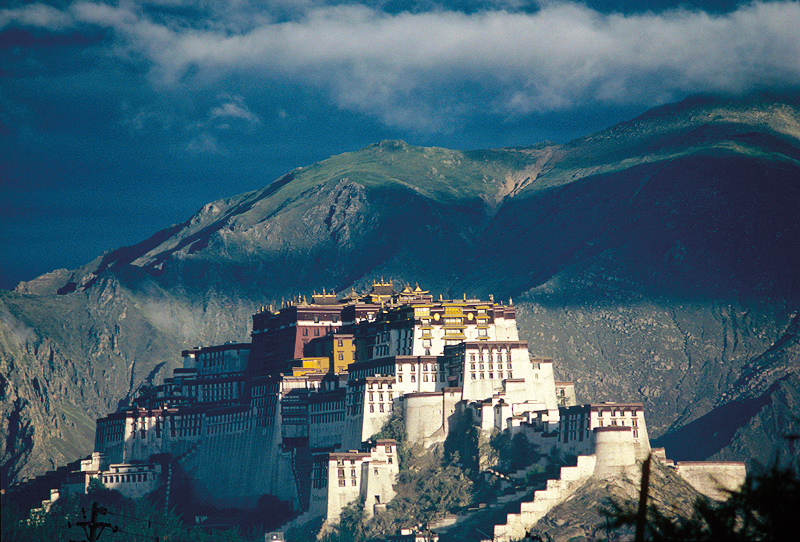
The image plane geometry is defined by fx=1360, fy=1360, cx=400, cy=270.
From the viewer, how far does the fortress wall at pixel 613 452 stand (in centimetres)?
14625

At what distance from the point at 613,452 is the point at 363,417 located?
3355 cm

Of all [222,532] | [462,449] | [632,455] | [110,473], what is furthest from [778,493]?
[110,473]

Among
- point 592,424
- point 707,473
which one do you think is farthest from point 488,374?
point 707,473

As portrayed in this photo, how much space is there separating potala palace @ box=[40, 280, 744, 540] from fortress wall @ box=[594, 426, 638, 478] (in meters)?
0.15

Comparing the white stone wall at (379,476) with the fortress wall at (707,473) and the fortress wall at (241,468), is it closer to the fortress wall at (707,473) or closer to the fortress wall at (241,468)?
the fortress wall at (241,468)

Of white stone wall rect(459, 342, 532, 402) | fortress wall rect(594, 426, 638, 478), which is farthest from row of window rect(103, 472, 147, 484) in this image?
fortress wall rect(594, 426, 638, 478)

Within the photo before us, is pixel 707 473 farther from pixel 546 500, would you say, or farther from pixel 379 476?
pixel 379 476

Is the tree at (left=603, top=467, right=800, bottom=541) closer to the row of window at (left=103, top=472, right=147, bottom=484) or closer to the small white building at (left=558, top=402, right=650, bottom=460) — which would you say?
the small white building at (left=558, top=402, right=650, bottom=460)

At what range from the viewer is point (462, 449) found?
160 m

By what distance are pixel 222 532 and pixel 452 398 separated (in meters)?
33.0

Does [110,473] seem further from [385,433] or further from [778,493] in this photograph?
[778,493]

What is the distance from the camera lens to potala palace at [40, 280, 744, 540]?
6063 inches

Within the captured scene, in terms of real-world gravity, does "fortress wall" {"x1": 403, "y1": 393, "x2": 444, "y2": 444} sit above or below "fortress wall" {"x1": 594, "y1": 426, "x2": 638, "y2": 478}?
above

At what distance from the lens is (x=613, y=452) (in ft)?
482
